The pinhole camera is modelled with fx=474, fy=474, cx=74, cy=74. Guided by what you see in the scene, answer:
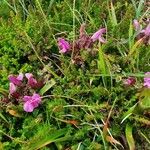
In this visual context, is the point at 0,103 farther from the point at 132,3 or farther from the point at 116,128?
the point at 132,3

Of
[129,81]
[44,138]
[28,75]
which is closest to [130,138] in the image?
[129,81]

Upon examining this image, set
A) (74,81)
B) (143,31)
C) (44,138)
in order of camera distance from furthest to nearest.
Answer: (143,31) → (74,81) → (44,138)

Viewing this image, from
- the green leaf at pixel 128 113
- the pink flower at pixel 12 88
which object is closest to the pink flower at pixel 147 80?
the green leaf at pixel 128 113

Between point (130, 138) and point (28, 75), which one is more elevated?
point (28, 75)

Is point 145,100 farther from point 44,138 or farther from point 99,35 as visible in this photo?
point 44,138

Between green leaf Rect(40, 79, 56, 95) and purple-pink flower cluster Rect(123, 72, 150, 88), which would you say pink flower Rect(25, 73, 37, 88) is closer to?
green leaf Rect(40, 79, 56, 95)

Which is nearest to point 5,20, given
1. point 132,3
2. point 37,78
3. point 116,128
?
point 37,78

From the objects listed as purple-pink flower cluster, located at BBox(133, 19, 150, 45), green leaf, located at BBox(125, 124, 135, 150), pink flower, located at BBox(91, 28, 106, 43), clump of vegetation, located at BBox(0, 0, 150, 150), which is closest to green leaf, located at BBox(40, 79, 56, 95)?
clump of vegetation, located at BBox(0, 0, 150, 150)
